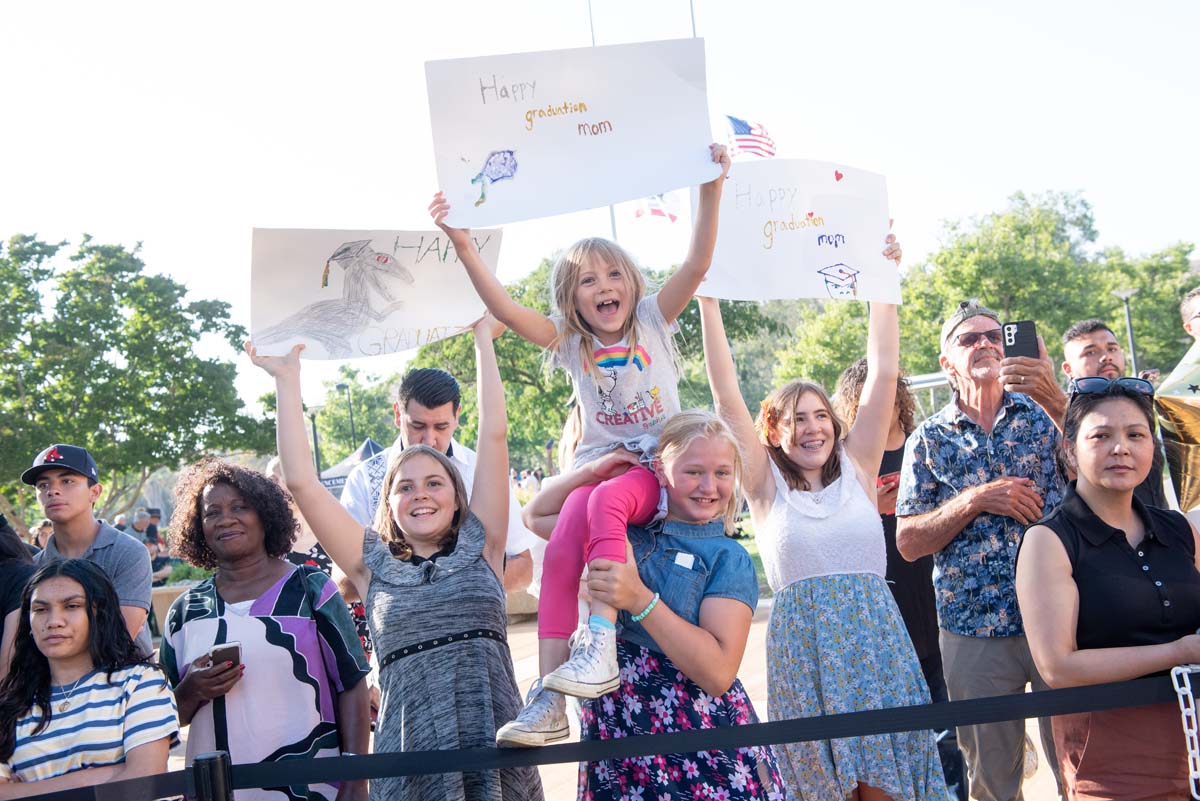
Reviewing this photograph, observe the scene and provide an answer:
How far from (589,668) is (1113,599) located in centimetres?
157

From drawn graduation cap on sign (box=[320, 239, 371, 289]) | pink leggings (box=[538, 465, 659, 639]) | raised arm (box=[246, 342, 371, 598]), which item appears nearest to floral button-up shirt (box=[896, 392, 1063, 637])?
pink leggings (box=[538, 465, 659, 639])

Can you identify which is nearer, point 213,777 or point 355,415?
point 213,777

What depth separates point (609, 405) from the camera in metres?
3.71

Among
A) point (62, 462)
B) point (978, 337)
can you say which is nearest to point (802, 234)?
point (978, 337)

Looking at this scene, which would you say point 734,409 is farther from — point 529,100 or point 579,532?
point 529,100

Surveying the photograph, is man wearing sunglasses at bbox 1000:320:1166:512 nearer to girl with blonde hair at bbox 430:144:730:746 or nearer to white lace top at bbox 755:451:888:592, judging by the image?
white lace top at bbox 755:451:888:592

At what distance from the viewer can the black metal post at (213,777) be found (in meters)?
2.93

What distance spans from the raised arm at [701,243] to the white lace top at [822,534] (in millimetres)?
832

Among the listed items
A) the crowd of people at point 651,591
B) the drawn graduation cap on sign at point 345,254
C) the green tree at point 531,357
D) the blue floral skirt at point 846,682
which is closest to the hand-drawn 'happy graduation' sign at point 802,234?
the crowd of people at point 651,591

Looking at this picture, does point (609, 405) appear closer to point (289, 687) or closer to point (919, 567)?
point (289, 687)

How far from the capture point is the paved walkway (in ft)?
18.5

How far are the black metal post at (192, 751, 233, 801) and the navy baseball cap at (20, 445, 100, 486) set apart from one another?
2.30 meters

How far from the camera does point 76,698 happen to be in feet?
11.1

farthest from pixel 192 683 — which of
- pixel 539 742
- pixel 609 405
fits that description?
pixel 609 405
